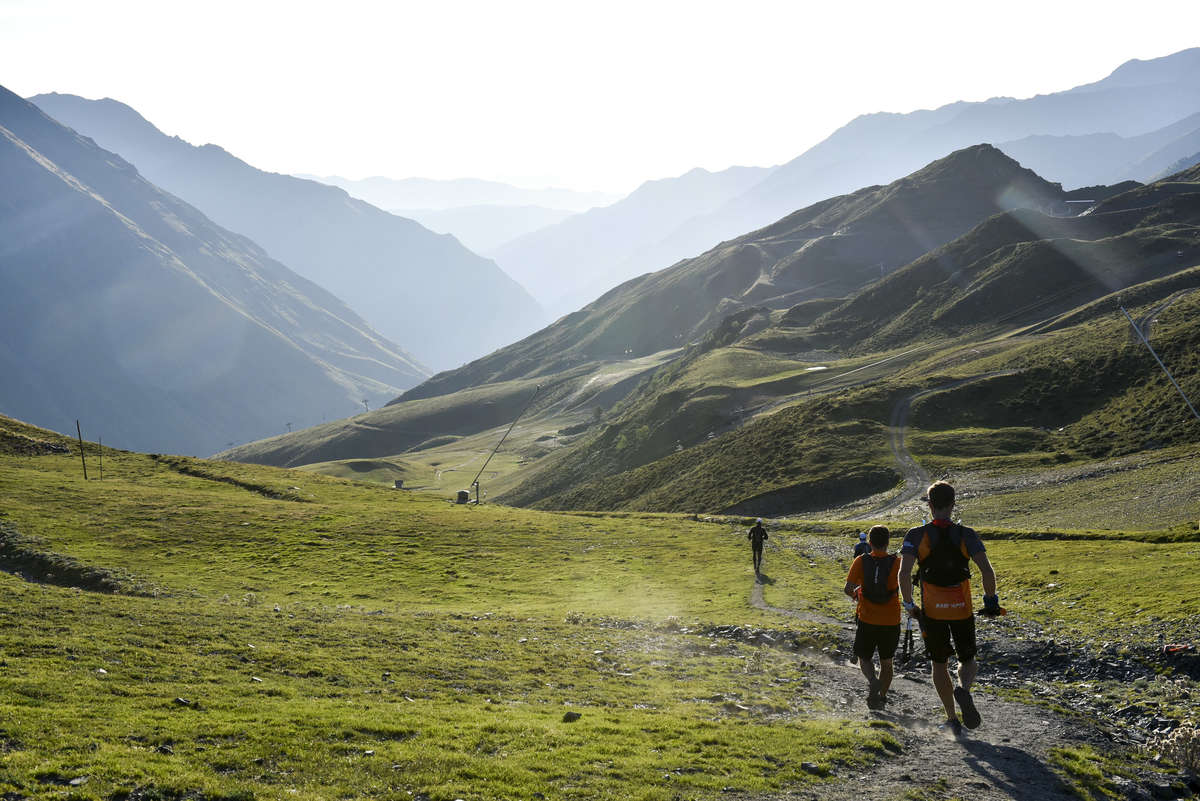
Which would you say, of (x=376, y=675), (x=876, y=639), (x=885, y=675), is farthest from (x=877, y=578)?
(x=376, y=675)

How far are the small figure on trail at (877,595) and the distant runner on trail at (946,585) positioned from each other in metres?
0.68

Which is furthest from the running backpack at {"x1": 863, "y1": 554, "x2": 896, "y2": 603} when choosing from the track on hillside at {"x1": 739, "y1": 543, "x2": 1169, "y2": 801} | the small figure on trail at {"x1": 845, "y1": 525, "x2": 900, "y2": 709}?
the track on hillside at {"x1": 739, "y1": 543, "x2": 1169, "y2": 801}

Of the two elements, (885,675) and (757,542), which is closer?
(885,675)

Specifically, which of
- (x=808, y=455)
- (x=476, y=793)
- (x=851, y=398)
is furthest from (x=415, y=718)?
(x=851, y=398)

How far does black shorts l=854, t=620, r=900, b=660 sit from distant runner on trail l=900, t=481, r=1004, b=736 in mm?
1058

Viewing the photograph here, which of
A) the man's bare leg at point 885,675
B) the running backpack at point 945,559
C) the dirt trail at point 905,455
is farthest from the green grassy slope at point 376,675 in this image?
the dirt trail at point 905,455

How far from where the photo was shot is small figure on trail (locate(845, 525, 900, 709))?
1570 cm

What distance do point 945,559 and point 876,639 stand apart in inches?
109

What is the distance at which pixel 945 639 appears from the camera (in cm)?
1487

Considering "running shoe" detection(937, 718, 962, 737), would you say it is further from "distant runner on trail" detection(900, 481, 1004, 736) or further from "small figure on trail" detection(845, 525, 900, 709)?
"small figure on trail" detection(845, 525, 900, 709)

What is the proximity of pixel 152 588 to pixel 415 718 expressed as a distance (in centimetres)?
2427

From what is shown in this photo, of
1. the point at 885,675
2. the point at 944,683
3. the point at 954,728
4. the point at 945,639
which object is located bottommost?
the point at 954,728

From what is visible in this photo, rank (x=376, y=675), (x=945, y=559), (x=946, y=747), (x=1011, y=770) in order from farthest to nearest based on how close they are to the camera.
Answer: (x=376, y=675) < (x=946, y=747) < (x=945, y=559) < (x=1011, y=770)

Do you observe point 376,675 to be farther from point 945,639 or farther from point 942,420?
point 942,420
